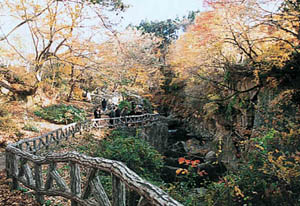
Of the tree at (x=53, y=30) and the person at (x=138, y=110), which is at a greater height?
the tree at (x=53, y=30)

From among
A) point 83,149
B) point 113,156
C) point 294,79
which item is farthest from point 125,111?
point 294,79

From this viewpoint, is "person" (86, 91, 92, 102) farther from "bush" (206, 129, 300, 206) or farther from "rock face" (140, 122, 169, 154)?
"bush" (206, 129, 300, 206)

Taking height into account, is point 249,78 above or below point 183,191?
above

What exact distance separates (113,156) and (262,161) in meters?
4.49

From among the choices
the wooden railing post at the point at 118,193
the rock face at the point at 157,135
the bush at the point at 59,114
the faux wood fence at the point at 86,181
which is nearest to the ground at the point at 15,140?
the faux wood fence at the point at 86,181

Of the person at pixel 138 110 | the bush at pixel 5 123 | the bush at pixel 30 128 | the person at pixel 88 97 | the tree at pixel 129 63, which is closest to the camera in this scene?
the bush at pixel 5 123

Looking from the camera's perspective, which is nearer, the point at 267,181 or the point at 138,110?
the point at 267,181

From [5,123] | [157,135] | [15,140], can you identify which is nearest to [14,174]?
[15,140]

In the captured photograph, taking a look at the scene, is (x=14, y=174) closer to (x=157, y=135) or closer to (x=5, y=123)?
(x=5, y=123)

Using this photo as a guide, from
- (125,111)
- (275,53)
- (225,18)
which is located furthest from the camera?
(125,111)

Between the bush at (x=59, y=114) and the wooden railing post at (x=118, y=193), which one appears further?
the bush at (x=59, y=114)

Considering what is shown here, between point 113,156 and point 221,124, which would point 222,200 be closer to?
point 113,156

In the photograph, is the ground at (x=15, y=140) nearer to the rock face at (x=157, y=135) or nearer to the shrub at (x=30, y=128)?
the shrub at (x=30, y=128)

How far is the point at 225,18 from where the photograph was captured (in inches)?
288
